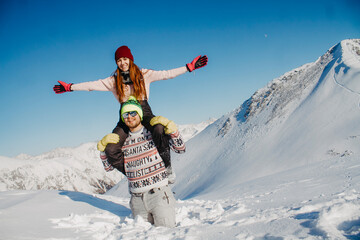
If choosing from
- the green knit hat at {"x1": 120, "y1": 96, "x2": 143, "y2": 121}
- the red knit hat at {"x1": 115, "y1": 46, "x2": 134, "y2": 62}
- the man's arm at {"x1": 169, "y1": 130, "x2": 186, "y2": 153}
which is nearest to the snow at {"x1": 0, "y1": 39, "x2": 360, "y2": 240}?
the man's arm at {"x1": 169, "y1": 130, "x2": 186, "y2": 153}

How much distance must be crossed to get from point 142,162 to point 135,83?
1.62 meters

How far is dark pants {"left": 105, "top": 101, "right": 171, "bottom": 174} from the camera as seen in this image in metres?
3.75

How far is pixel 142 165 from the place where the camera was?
398 centimetres

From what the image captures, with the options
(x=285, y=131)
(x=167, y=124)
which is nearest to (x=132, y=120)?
(x=167, y=124)

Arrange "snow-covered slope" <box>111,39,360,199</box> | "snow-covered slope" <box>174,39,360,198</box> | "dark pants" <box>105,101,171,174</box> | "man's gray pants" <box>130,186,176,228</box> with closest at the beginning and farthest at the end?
"man's gray pants" <box>130,186,176,228</box> < "dark pants" <box>105,101,171,174</box> < "snow-covered slope" <box>111,39,360,199</box> < "snow-covered slope" <box>174,39,360,198</box>

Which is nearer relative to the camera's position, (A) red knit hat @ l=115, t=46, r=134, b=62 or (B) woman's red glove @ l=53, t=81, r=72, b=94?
(A) red knit hat @ l=115, t=46, r=134, b=62

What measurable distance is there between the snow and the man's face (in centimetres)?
165

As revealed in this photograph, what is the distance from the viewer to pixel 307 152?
1620cm

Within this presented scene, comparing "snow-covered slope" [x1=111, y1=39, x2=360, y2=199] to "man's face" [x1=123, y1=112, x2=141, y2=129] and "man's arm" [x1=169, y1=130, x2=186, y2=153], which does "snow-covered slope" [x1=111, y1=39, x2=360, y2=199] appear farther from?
"man's face" [x1=123, y1=112, x2=141, y2=129]

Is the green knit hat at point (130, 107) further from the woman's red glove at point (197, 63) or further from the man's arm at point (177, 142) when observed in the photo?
the woman's red glove at point (197, 63)

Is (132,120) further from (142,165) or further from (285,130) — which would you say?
(285,130)

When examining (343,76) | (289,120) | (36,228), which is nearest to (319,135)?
(289,120)

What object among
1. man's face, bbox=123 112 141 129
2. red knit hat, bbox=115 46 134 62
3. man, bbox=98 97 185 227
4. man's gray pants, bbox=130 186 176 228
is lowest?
man's gray pants, bbox=130 186 176 228

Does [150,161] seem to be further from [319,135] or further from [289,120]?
[289,120]
